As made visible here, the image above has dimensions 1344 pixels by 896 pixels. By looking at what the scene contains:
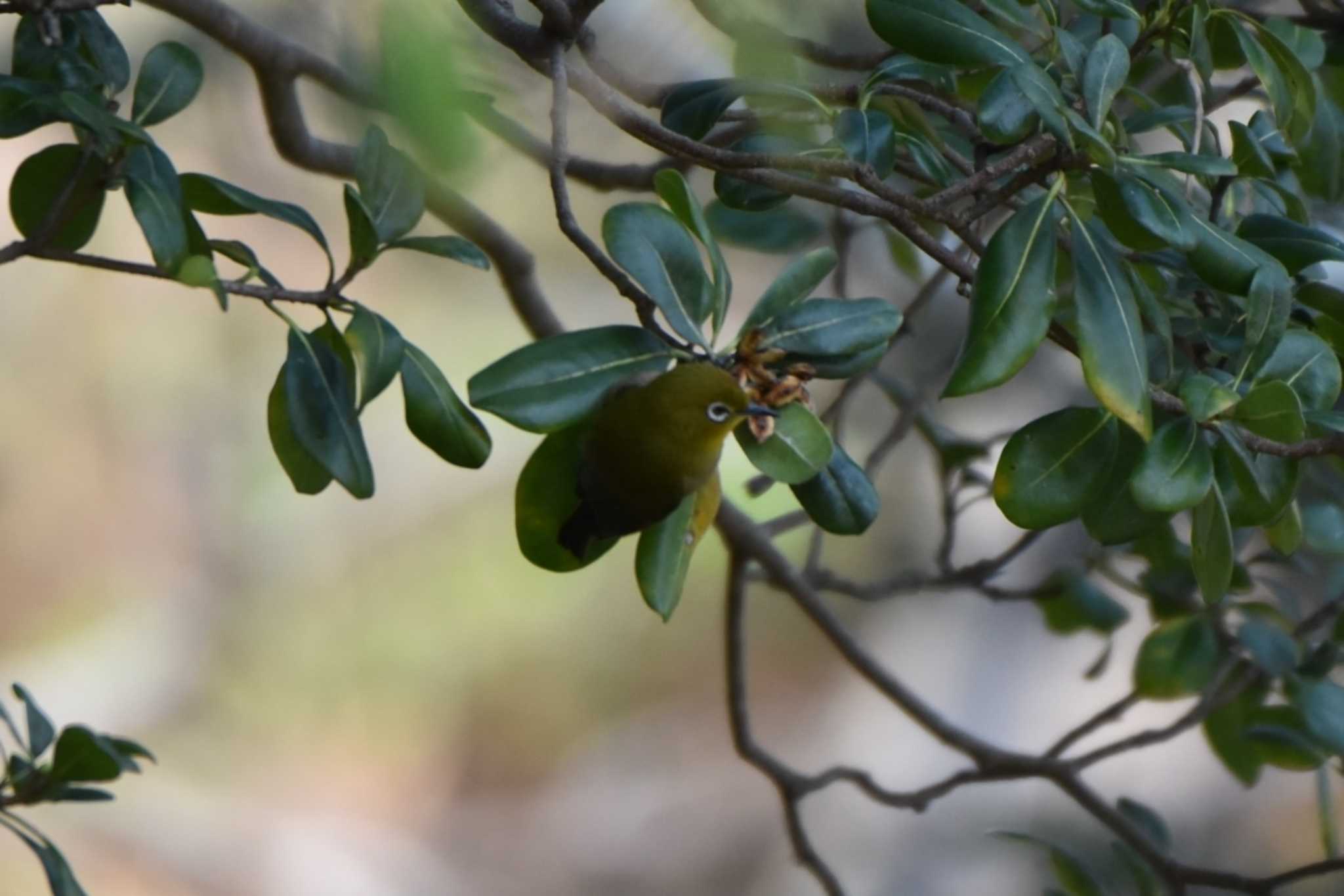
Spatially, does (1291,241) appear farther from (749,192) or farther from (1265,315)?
(749,192)

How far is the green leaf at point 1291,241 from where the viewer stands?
801 mm

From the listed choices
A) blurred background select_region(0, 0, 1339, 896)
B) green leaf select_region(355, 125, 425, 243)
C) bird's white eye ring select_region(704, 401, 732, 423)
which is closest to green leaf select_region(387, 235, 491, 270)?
green leaf select_region(355, 125, 425, 243)

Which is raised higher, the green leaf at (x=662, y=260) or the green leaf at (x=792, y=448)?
the green leaf at (x=662, y=260)

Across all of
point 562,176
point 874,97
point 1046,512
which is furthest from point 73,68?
point 1046,512

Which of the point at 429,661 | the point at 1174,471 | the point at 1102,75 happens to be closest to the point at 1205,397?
the point at 1174,471

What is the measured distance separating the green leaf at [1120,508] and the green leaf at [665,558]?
0.25 m

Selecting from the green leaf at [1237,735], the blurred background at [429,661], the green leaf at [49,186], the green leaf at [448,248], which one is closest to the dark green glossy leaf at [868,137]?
the green leaf at [448,248]

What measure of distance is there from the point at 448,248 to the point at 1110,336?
0.42 m

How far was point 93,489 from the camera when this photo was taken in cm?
306

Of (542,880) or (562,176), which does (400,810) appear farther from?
(562,176)

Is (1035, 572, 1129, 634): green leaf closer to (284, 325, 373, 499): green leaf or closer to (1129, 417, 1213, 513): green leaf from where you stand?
(1129, 417, 1213, 513): green leaf

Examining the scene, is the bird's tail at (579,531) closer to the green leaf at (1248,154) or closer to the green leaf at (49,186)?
the green leaf at (49,186)

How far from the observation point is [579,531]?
76cm

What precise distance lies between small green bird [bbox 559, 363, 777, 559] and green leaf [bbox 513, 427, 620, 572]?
30 mm
